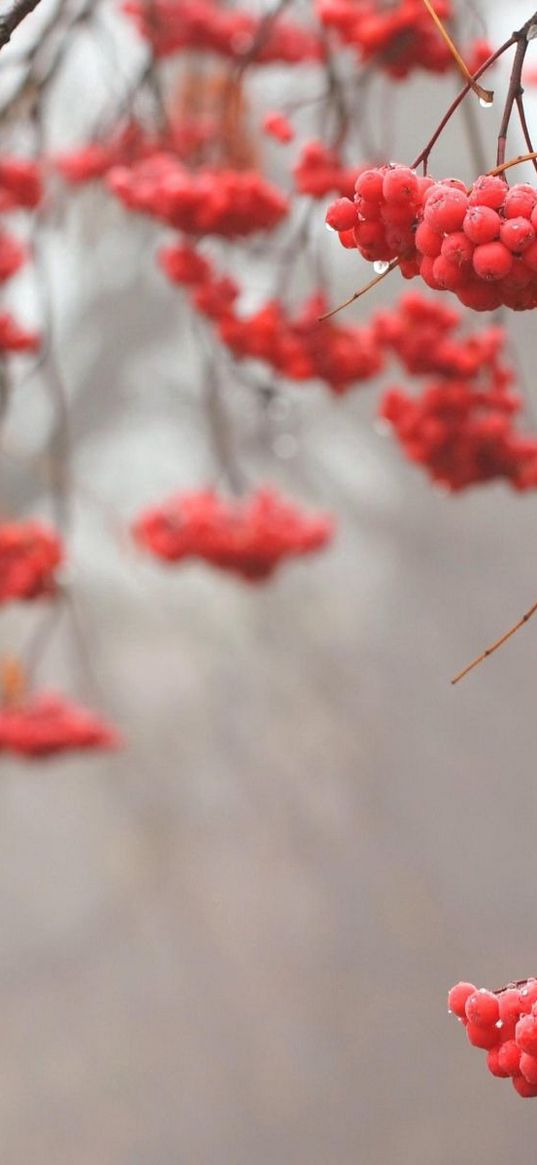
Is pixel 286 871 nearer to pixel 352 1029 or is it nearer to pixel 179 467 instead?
pixel 352 1029

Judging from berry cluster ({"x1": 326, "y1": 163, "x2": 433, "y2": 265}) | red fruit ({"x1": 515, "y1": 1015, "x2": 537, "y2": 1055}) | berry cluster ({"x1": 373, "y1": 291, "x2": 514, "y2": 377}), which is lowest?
red fruit ({"x1": 515, "y1": 1015, "x2": 537, "y2": 1055})

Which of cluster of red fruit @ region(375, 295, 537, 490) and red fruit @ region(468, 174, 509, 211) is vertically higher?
cluster of red fruit @ region(375, 295, 537, 490)

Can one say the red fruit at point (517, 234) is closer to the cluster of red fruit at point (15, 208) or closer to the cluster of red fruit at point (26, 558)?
the cluster of red fruit at point (15, 208)

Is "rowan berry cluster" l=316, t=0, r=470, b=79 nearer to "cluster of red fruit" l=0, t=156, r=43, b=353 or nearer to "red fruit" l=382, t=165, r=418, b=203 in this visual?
"cluster of red fruit" l=0, t=156, r=43, b=353

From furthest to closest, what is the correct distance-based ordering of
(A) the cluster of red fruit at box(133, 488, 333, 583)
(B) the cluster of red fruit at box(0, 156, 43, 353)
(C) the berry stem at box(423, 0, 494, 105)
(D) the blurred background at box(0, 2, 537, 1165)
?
(D) the blurred background at box(0, 2, 537, 1165) → (A) the cluster of red fruit at box(133, 488, 333, 583) → (B) the cluster of red fruit at box(0, 156, 43, 353) → (C) the berry stem at box(423, 0, 494, 105)

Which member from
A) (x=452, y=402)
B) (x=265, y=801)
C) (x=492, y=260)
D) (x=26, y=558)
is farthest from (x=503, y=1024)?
(x=265, y=801)

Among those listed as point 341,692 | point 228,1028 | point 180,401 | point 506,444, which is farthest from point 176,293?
point 506,444

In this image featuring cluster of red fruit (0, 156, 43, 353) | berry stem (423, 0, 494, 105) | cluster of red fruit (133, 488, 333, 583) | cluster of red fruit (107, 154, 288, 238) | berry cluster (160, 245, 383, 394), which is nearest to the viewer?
berry stem (423, 0, 494, 105)

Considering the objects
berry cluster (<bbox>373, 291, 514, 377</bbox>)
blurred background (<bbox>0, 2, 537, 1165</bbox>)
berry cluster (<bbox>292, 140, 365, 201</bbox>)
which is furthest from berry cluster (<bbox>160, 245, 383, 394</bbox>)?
blurred background (<bbox>0, 2, 537, 1165</bbox>)
